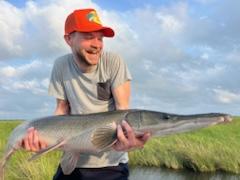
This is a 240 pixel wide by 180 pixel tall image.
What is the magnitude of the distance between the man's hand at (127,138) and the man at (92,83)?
15.1 inches

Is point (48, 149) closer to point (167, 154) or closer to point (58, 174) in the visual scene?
point (58, 174)

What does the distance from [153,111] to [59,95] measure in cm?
118

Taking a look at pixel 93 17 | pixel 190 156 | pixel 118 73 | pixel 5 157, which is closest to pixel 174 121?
pixel 118 73

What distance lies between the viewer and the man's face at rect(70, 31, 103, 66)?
4570mm

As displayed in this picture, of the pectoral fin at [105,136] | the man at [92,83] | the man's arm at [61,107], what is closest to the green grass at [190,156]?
the man's arm at [61,107]

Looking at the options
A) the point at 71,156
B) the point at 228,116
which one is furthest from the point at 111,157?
the point at 228,116

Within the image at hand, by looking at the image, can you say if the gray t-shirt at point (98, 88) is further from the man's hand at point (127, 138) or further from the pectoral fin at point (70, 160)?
the man's hand at point (127, 138)

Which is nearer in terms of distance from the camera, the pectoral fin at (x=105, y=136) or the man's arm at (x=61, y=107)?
the pectoral fin at (x=105, y=136)

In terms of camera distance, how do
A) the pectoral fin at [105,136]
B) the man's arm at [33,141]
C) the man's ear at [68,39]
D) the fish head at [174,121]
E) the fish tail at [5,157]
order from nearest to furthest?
the fish head at [174,121], the pectoral fin at [105,136], the man's arm at [33,141], the man's ear at [68,39], the fish tail at [5,157]

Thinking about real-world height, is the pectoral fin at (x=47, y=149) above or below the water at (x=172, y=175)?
above

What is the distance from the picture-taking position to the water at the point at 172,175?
1384 centimetres

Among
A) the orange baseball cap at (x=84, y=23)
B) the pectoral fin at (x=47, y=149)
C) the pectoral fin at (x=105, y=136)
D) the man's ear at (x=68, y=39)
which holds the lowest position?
the pectoral fin at (x=47, y=149)

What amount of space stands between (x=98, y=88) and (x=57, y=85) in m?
0.54

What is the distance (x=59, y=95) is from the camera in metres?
4.98
